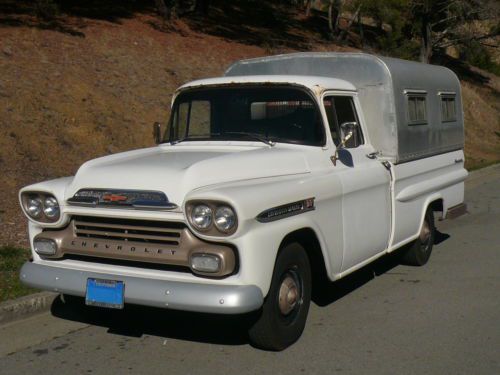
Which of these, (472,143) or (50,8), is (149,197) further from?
(472,143)

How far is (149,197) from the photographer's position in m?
4.78

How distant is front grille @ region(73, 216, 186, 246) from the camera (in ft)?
15.6

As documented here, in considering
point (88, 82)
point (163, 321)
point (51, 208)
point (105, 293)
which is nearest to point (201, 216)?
point (105, 293)

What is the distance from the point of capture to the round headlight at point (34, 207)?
17.2 ft

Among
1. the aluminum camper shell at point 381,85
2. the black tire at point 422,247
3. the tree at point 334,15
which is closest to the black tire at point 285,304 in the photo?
the aluminum camper shell at point 381,85

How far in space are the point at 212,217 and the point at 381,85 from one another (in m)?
3.00

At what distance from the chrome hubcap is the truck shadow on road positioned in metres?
0.28

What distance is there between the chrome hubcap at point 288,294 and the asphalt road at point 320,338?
0.33m

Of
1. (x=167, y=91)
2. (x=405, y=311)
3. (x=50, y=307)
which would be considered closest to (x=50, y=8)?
(x=167, y=91)

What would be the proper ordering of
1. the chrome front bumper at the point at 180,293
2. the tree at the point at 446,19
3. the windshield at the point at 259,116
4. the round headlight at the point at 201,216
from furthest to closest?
the tree at the point at 446,19 → the windshield at the point at 259,116 → the round headlight at the point at 201,216 → the chrome front bumper at the point at 180,293

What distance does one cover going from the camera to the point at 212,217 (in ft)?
15.0

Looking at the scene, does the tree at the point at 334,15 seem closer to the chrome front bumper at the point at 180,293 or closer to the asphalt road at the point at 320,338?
the asphalt road at the point at 320,338

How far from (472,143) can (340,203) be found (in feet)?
59.9

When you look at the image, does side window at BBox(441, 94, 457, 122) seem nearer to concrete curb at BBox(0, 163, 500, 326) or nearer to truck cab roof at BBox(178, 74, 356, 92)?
truck cab roof at BBox(178, 74, 356, 92)
